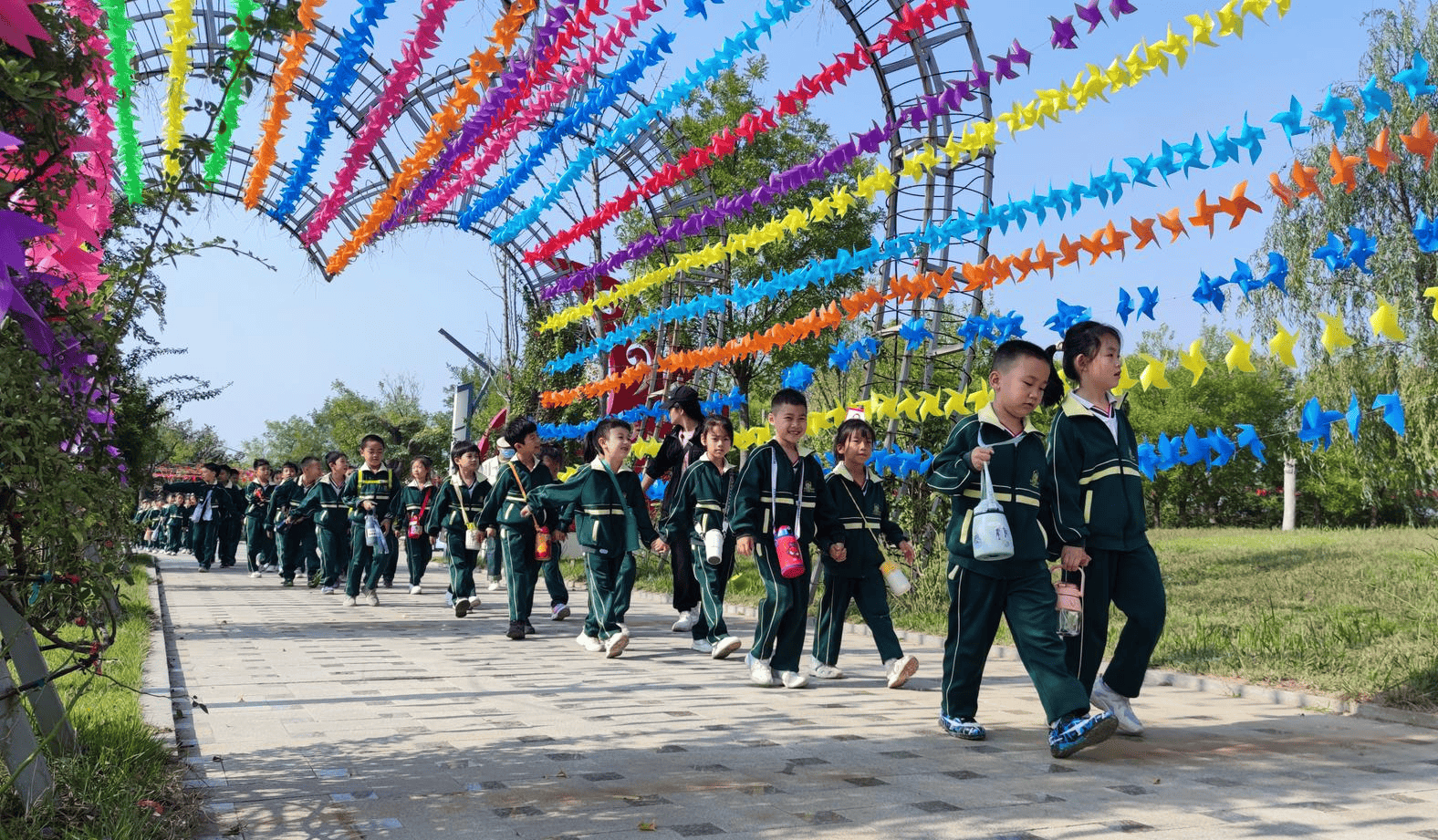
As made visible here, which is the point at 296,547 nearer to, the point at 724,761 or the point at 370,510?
the point at 370,510

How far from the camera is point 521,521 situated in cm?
1049

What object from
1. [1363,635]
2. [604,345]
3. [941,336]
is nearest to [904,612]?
[941,336]

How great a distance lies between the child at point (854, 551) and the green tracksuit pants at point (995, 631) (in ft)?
6.11

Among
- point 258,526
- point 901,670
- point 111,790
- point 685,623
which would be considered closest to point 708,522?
point 901,670

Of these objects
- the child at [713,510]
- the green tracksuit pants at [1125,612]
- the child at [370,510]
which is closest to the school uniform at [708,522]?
the child at [713,510]

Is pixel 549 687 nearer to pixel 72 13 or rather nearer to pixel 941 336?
pixel 72 13

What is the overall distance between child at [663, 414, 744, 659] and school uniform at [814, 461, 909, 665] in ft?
3.18

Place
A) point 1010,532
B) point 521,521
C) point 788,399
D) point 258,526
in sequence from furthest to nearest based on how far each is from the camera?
point 258,526
point 521,521
point 788,399
point 1010,532

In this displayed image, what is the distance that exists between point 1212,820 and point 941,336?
8885mm

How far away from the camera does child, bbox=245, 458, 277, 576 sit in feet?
69.8

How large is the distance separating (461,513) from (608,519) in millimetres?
4794

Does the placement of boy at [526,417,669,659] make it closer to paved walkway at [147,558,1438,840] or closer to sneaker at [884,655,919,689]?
paved walkway at [147,558,1438,840]

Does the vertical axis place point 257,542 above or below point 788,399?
below

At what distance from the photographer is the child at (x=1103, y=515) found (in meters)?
5.65
